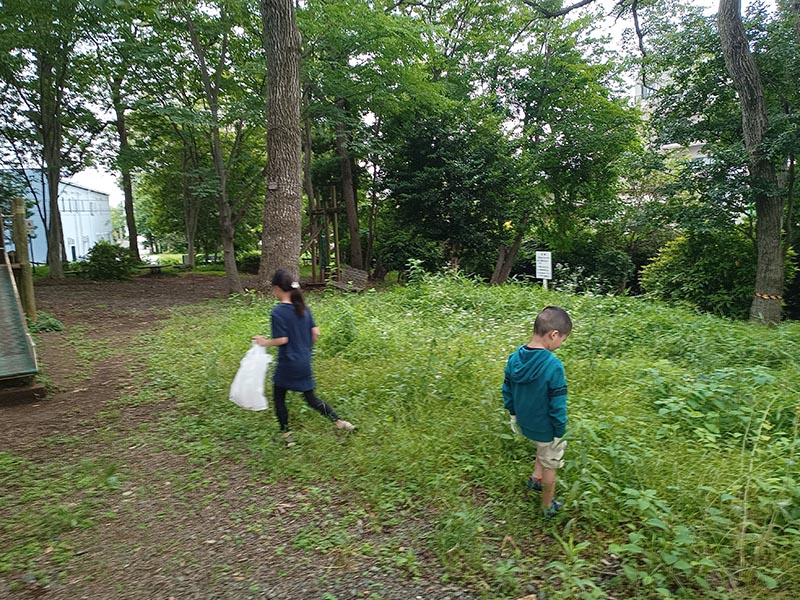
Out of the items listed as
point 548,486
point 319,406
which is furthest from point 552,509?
point 319,406

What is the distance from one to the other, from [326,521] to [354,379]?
220 centimetres

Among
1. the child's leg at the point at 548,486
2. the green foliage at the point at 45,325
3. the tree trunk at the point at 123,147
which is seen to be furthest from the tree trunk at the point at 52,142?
the child's leg at the point at 548,486

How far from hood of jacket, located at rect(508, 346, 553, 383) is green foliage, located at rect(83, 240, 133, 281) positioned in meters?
17.4

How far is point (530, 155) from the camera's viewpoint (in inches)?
642

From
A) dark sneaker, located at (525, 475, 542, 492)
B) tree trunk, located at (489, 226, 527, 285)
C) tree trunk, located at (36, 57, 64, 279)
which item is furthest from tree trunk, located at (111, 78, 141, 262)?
dark sneaker, located at (525, 475, 542, 492)

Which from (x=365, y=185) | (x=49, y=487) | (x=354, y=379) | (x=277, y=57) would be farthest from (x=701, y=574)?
(x=365, y=185)

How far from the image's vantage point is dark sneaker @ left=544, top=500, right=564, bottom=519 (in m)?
2.87

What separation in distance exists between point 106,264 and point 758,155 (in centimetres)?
1833

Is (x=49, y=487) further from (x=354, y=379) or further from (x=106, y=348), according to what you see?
(x=106, y=348)

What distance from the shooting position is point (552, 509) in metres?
2.87

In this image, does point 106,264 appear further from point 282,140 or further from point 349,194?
point 282,140

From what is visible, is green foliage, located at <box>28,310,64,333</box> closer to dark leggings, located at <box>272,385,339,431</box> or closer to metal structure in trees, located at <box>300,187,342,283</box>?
dark leggings, located at <box>272,385,339,431</box>

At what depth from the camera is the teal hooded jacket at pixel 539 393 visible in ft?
9.06

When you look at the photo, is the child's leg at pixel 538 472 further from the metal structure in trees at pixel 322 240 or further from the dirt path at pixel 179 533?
the metal structure in trees at pixel 322 240
